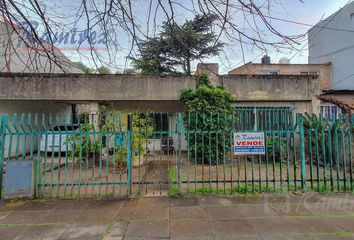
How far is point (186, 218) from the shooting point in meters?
4.23

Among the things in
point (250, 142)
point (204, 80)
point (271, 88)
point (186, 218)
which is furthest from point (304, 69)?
point (186, 218)

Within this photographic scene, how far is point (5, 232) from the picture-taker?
3781mm

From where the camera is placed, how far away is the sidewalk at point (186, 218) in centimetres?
367

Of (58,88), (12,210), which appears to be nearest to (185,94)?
(58,88)

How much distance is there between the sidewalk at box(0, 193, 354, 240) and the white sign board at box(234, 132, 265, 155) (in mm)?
942

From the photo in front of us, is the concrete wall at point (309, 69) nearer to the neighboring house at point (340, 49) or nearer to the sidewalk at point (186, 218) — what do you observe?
the neighboring house at point (340, 49)

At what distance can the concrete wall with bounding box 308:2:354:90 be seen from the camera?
17112 mm

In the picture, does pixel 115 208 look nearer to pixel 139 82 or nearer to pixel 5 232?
Result: pixel 5 232

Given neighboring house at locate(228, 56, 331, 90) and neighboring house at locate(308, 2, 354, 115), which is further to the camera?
neighboring house at locate(228, 56, 331, 90)

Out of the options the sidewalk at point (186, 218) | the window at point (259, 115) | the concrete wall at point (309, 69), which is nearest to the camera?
the sidewalk at point (186, 218)

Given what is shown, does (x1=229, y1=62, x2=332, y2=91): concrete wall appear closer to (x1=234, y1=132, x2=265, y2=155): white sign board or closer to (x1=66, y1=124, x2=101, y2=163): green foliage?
(x1=66, y1=124, x2=101, y2=163): green foliage

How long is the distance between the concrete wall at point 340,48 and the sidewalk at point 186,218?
1524 centimetres

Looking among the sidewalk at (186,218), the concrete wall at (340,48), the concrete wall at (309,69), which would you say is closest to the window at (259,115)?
the sidewalk at (186,218)

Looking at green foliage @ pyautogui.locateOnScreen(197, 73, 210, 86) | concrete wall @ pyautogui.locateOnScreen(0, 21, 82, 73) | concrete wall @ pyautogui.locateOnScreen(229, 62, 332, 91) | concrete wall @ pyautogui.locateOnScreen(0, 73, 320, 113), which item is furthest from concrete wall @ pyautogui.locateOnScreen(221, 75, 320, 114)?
concrete wall @ pyautogui.locateOnScreen(229, 62, 332, 91)
